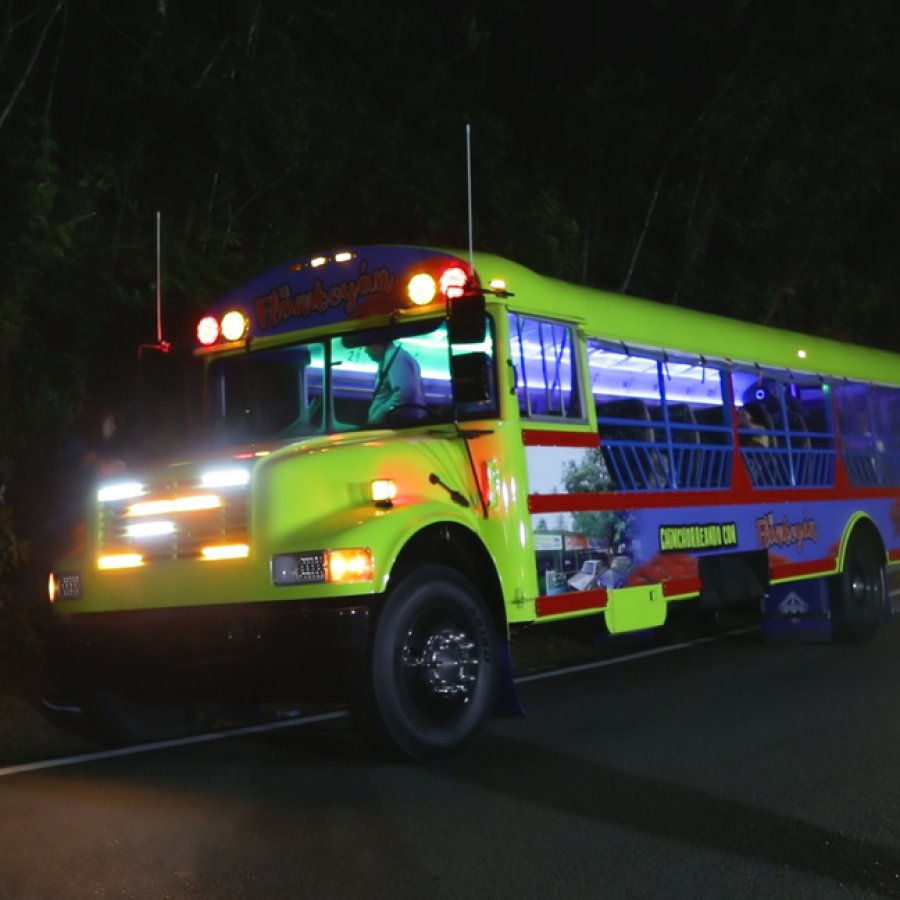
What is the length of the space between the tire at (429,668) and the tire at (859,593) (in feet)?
16.6

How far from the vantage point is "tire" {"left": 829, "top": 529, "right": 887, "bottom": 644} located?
37.3 ft

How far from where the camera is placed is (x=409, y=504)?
6914 mm

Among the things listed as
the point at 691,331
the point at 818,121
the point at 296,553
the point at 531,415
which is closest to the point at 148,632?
the point at 296,553

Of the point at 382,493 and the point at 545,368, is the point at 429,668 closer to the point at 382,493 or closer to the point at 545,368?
the point at 382,493

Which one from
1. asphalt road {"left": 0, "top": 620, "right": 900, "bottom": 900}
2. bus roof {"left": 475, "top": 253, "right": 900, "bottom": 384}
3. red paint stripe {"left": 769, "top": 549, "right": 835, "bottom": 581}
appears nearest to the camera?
asphalt road {"left": 0, "top": 620, "right": 900, "bottom": 900}

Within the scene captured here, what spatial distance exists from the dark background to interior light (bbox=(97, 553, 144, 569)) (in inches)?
117

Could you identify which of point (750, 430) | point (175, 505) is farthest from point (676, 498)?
point (175, 505)

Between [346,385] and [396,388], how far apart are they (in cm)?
38

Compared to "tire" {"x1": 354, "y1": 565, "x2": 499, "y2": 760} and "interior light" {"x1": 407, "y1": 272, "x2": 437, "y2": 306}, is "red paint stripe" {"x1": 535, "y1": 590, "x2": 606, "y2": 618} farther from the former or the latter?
"interior light" {"x1": 407, "y1": 272, "x2": 437, "y2": 306}

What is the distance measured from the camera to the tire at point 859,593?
11.4 metres

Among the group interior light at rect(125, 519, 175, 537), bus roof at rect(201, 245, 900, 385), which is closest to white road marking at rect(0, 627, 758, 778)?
interior light at rect(125, 519, 175, 537)

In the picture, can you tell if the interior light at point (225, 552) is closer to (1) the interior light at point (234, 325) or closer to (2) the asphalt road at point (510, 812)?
(2) the asphalt road at point (510, 812)

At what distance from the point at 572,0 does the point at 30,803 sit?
1625 centimetres

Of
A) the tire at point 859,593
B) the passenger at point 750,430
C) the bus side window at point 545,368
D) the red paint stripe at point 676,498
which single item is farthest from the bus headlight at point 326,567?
the tire at point 859,593
